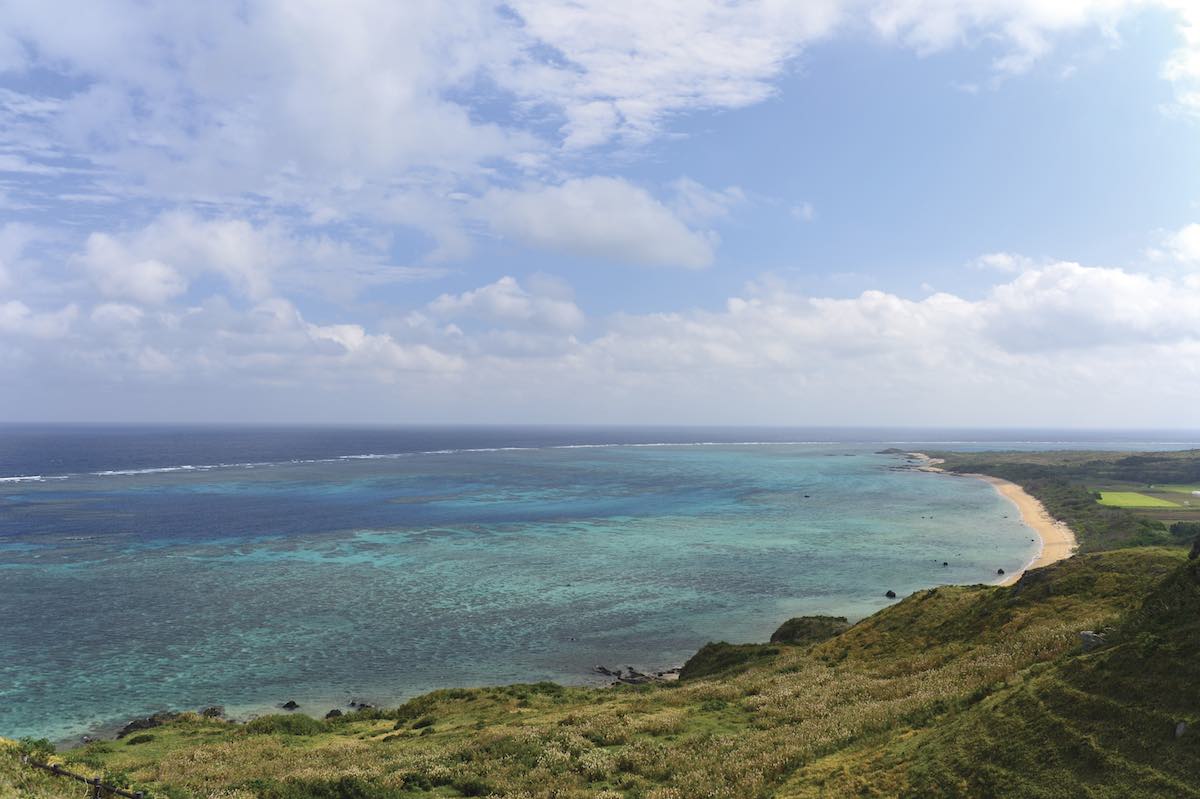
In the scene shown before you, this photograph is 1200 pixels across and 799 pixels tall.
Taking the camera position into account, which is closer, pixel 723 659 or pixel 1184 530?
pixel 723 659

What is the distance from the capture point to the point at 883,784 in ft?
55.3

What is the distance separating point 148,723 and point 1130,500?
16222 cm

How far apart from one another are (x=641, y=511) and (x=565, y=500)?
74.7 feet

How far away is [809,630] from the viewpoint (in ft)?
157

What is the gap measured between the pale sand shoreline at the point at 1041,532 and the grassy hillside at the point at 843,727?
23.3 meters

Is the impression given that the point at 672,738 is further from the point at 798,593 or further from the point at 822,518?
the point at 822,518

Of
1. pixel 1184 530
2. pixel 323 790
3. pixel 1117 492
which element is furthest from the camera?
pixel 1117 492

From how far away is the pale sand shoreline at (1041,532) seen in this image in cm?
7812

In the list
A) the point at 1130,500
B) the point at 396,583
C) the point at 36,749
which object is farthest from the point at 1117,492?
the point at 36,749

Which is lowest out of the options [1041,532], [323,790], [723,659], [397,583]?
[1041,532]

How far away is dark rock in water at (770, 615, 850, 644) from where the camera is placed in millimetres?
46531

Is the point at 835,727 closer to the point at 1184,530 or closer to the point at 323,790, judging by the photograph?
the point at 323,790

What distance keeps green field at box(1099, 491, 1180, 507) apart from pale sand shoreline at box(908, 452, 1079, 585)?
11360 mm

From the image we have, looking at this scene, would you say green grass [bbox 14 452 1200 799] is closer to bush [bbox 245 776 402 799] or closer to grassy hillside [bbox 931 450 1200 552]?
bush [bbox 245 776 402 799]
